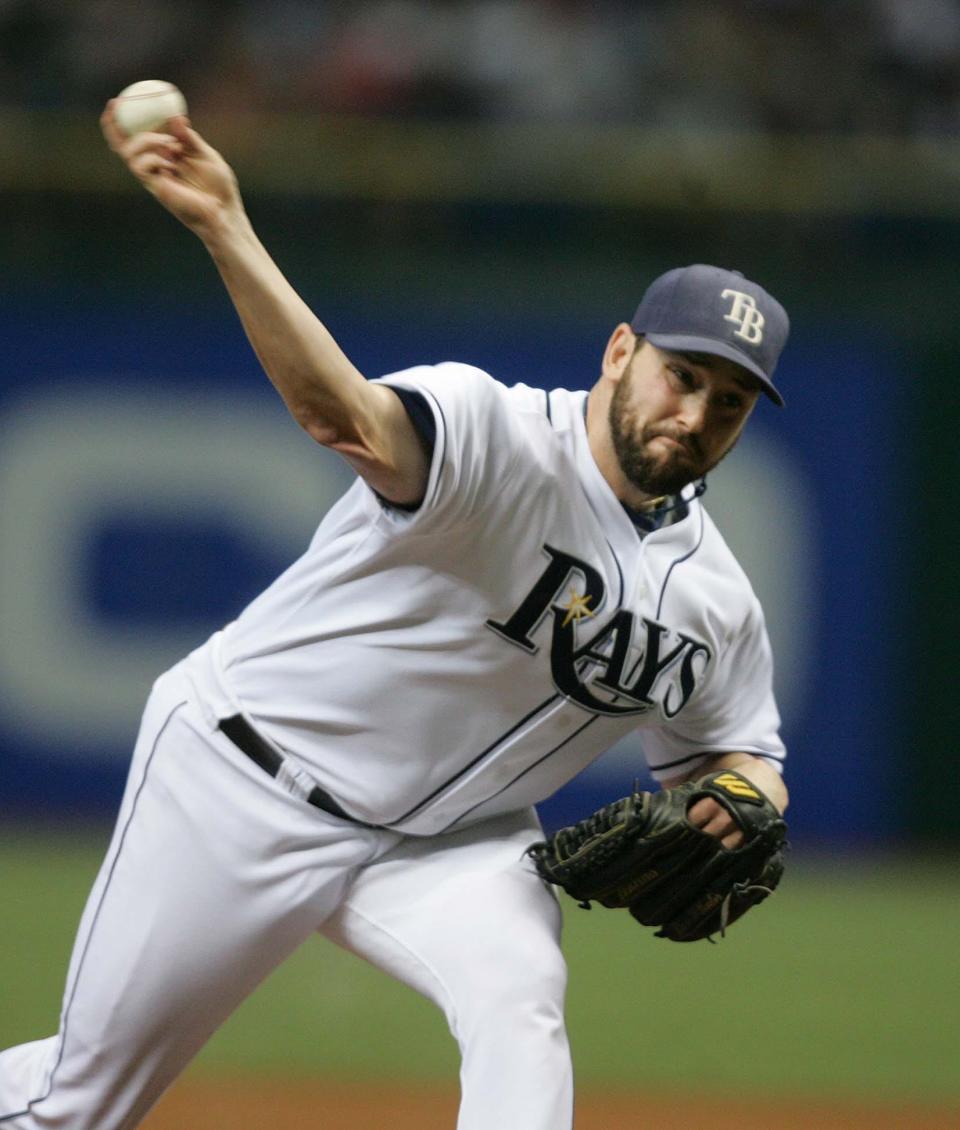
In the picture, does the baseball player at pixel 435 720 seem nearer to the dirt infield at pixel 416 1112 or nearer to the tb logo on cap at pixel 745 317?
the tb logo on cap at pixel 745 317

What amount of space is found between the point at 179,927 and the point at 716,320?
4.83ft

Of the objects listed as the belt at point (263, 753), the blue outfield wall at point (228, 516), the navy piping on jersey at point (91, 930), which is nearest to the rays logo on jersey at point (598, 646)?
the belt at point (263, 753)

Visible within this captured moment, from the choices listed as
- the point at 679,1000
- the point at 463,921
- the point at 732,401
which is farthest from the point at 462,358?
the point at 463,921

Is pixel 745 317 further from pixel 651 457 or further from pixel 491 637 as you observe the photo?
pixel 491 637

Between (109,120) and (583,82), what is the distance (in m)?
6.82

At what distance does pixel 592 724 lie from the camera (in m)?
3.49

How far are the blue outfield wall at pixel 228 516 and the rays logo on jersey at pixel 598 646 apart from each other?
185 inches

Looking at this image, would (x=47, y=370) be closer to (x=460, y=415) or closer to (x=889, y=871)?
(x=889, y=871)

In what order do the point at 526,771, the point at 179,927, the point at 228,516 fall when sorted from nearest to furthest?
the point at 179,927
the point at 526,771
the point at 228,516

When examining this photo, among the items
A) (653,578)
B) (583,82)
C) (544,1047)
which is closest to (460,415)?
(653,578)

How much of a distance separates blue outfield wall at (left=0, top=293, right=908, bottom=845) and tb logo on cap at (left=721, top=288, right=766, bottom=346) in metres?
4.80

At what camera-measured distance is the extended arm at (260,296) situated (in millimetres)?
2699

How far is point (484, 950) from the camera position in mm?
3215

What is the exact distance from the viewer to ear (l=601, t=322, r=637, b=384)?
3418mm
